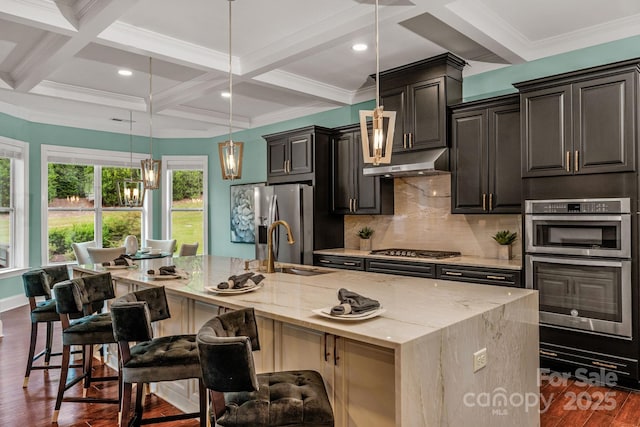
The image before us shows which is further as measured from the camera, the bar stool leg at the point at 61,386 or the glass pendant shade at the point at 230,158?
the glass pendant shade at the point at 230,158

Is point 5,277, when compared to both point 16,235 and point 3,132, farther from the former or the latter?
point 3,132

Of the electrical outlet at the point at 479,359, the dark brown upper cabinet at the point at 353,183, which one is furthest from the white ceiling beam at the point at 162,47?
the electrical outlet at the point at 479,359

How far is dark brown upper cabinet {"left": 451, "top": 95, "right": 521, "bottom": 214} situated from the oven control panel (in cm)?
34

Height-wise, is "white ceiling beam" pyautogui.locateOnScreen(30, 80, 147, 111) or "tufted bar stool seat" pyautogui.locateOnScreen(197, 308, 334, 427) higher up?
"white ceiling beam" pyautogui.locateOnScreen(30, 80, 147, 111)

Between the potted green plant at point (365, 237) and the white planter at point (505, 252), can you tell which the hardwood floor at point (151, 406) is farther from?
the potted green plant at point (365, 237)

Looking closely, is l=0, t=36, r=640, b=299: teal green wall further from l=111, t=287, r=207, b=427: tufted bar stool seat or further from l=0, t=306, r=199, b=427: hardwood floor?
l=111, t=287, r=207, b=427: tufted bar stool seat

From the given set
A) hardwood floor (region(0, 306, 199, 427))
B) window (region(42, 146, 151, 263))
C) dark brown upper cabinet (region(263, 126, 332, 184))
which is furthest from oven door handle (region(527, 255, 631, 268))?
window (region(42, 146, 151, 263))

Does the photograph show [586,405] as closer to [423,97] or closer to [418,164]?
[418,164]

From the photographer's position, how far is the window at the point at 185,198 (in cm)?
811

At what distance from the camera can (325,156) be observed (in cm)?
559

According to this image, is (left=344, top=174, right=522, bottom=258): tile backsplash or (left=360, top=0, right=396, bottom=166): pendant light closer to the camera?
(left=360, top=0, right=396, bottom=166): pendant light

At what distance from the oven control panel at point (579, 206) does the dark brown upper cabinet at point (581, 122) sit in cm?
23

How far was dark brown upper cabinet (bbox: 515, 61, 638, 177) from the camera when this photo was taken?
3188mm

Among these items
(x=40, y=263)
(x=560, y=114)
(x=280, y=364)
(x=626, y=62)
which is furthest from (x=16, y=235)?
(x=626, y=62)
